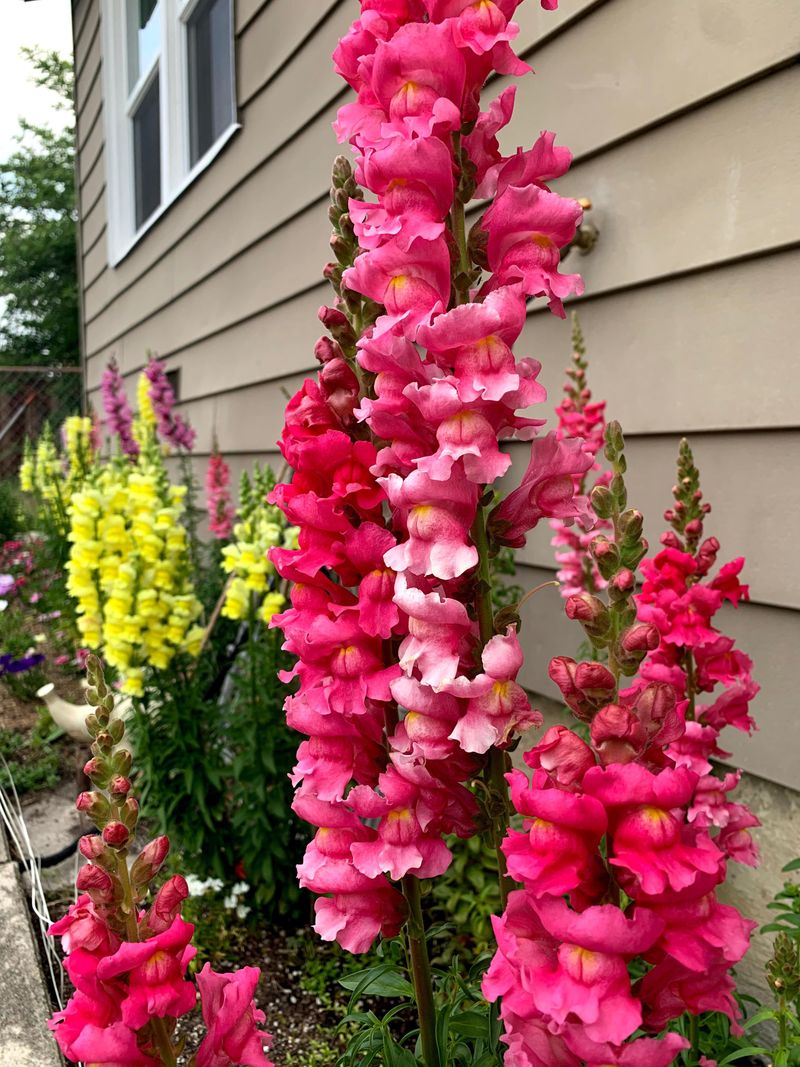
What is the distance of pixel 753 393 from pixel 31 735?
162 inches

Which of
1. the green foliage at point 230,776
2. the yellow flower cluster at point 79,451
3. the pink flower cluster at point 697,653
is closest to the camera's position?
the pink flower cluster at point 697,653

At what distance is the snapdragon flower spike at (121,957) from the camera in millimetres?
1068

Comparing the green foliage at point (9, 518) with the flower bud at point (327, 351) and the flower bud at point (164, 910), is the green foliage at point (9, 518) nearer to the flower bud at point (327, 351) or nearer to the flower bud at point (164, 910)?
the flower bud at point (327, 351)

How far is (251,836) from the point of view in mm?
2969

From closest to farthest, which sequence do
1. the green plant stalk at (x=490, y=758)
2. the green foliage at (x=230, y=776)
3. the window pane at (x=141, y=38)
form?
the green plant stalk at (x=490, y=758) → the green foliage at (x=230, y=776) → the window pane at (x=141, y=38)

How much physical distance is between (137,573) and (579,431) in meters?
1.60

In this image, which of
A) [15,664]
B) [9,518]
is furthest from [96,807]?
[9,518]

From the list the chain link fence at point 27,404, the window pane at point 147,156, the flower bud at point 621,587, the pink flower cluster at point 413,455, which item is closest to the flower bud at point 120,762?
the pink flower cluster at point 413,455

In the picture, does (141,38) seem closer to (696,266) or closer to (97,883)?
(696,266)

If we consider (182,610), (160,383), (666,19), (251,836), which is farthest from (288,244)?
(251,836)

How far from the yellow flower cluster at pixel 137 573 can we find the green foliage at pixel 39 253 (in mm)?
23612

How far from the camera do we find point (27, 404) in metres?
17.2

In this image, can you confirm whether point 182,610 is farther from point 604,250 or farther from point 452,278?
point 452,278

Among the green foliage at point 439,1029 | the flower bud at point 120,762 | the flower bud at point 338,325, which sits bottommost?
the green foliage at point 439,1029
